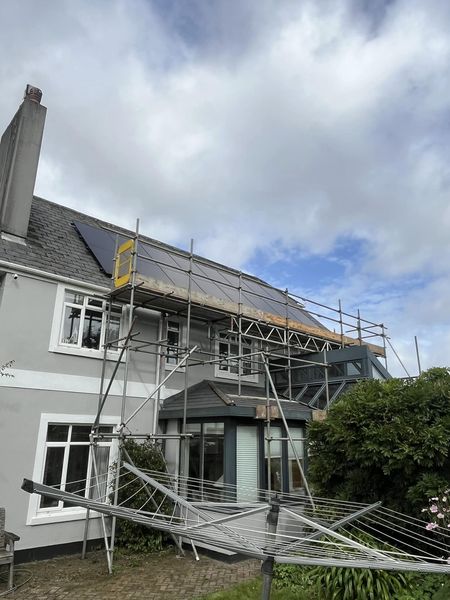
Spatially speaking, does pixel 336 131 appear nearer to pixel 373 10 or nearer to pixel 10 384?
pixel 373 10

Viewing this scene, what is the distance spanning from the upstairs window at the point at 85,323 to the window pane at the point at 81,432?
6.04 feet

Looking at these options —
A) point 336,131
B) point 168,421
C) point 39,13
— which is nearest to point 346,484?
point 168,421

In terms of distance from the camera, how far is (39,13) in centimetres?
652

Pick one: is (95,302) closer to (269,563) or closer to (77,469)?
(77,469)

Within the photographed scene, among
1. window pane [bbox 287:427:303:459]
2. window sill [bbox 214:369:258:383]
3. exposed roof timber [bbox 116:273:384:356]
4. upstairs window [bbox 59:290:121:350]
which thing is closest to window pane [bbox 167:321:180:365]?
exposed roof timber [bbox 116:273:384:356]

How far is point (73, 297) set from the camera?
1050 cm

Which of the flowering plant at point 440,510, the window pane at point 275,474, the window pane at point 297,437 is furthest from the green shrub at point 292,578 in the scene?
the window pane at point 297,437

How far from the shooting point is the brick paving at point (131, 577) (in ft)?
23.1

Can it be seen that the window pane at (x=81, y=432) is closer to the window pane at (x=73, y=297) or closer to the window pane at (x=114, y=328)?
the window pane at (x=114, y=328)

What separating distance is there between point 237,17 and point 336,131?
2.79 m

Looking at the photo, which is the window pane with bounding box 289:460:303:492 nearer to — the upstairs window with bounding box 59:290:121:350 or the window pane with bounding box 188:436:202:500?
the window pane with bounding box 188:436:202:500

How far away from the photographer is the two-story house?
9.08 meters

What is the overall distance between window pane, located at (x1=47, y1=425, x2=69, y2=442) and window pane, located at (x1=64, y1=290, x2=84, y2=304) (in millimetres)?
2897

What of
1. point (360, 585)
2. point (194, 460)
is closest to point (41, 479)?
point (194, 460)
